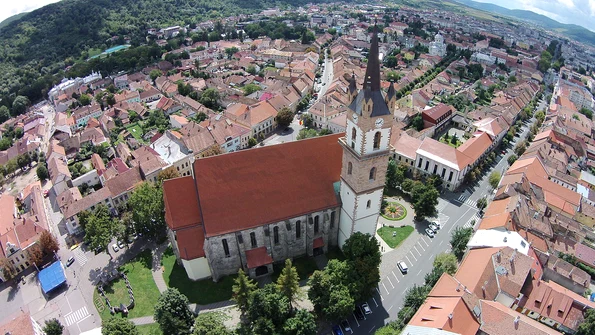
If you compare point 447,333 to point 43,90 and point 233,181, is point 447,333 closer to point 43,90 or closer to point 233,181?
point 233,181

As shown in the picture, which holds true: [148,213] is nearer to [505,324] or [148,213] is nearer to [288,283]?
[288,283]

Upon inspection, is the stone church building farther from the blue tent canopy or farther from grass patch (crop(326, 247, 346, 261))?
the blue tent canopy

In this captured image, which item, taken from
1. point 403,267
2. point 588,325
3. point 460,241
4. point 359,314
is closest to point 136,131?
point 403,267

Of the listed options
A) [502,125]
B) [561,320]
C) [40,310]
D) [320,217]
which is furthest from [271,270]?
[502,125]

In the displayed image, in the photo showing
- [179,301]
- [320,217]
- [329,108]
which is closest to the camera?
[179,301]

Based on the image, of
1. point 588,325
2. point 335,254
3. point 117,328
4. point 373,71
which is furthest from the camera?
point 335,254

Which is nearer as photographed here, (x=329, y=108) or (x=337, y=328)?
(x=337, y=328)

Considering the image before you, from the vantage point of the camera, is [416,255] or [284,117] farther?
[284,117]
